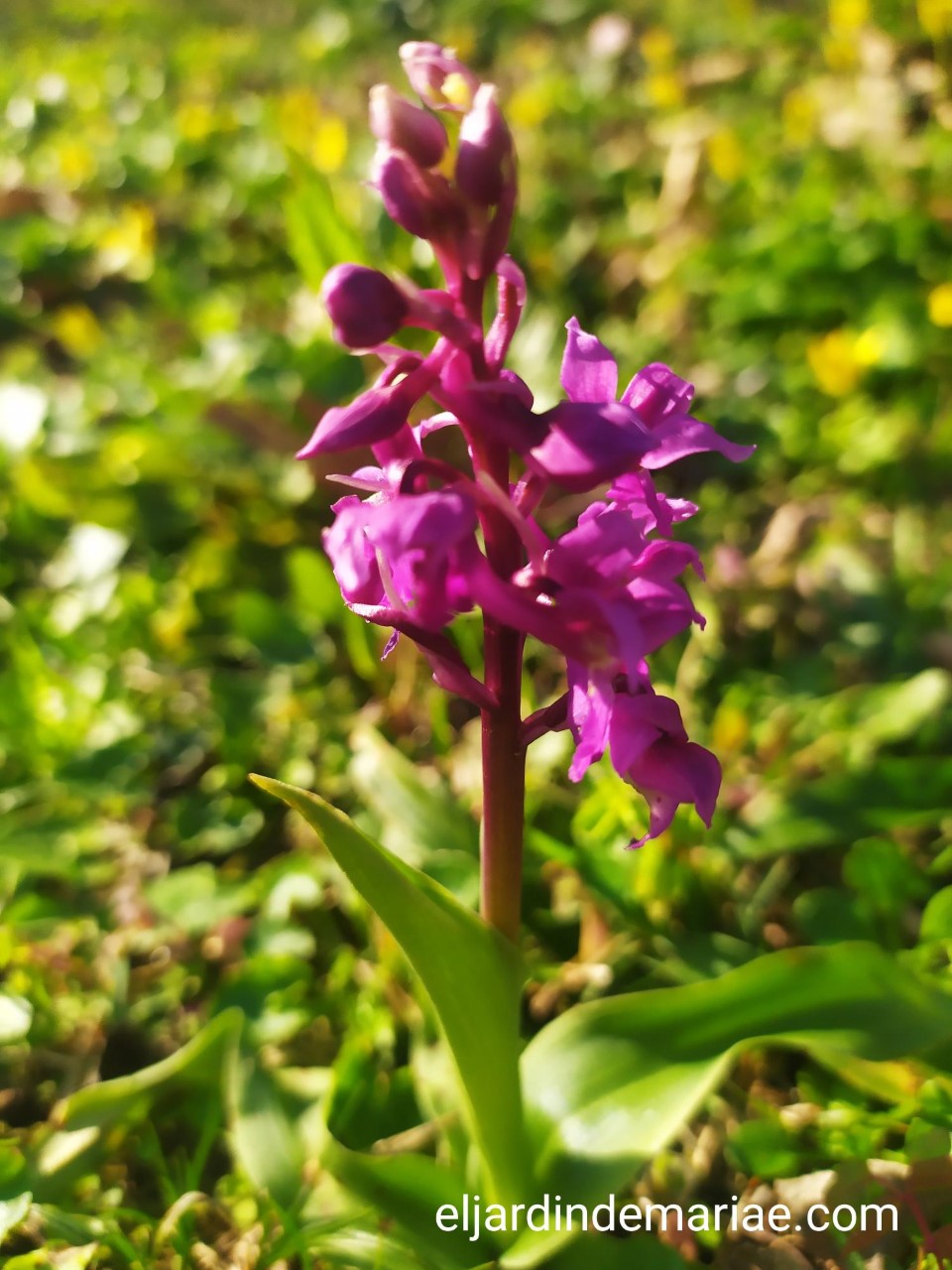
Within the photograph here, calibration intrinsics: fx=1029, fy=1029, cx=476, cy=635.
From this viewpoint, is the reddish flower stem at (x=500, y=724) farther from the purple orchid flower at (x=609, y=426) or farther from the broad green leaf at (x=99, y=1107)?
the broad green leaf at (x=99, y=1107)

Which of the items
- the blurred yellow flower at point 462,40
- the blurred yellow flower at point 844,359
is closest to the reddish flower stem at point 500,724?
the blurred yellow flower at point 844,359

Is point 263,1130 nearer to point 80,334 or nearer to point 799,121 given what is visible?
point 80,334

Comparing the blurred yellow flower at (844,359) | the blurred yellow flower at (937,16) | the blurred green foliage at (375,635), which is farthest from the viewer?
the blurred yellow flower at (937,16)

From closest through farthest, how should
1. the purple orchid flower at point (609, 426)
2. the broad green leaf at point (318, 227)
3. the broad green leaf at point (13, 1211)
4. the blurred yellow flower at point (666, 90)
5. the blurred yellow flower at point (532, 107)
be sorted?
1. the purple orchid flower at point (609, 426)
2. the broad green leaf at point (13, 1211)
3. the broad green leaf at point (318, 227)
4. the blurred yellow flower at point (666, 90)
5. the blurred yellow flower at point (532, 107)

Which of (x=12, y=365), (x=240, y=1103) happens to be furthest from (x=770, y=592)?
(x=12, y=365)

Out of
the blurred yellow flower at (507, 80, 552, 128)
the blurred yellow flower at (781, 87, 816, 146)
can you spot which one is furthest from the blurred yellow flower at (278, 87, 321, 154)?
the blurred yellow flower at (781, 87, 816, 146)

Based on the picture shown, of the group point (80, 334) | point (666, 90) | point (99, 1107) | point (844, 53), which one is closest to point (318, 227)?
point (80, 334)
